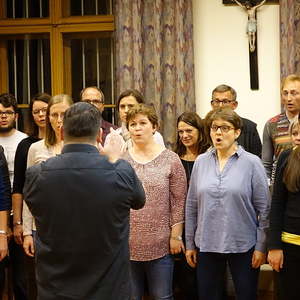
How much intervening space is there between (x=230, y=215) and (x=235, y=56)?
1924 mm

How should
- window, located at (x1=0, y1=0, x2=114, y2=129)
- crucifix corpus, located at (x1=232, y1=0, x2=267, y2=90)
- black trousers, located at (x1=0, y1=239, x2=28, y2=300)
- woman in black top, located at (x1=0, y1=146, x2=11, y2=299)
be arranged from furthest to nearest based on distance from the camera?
window, located at (x1=0, y1=0, x2=114, y2=129)
crucifix corpus, located at (x1=232, y1=0, x2=267, y2=90)
black trousers, located at (x1=0, y1=239, x2=28, y2=300)
woman in black top, located at (x1=0, y1=146, x2=11, y2=299)

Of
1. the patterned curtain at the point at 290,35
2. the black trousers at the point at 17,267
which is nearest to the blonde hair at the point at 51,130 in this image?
the black trousers at the point at 17,267

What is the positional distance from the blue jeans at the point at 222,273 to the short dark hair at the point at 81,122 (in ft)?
3.56

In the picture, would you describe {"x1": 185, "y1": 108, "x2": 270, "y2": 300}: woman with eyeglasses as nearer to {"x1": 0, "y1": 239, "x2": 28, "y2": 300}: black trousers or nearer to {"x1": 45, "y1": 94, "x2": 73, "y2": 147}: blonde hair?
{"x1": 45, "y1": 94, "x2": 73, "y2": 147}: blonde hair

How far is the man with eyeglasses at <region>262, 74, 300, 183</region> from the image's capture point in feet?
10.1

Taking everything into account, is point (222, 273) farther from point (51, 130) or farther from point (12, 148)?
point (12, 148)

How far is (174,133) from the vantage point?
4.00m

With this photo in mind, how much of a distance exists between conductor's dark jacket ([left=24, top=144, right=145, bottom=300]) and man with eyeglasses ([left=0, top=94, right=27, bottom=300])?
47.6 inches

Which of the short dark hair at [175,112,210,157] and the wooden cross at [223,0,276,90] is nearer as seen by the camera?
the short dark hair at [175,112,210,157]

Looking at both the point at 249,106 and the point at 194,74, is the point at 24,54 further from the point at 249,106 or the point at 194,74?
the point at 249,106

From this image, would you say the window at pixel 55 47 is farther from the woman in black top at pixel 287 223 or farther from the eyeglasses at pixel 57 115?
→ the woman in black top at pixel 287 223

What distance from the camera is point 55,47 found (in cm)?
445

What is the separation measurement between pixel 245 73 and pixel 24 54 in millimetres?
1960

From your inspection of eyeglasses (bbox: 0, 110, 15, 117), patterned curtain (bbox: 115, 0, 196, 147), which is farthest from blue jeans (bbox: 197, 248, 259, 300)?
patterned curtain (bbox: 115, 0, 196, 147)
